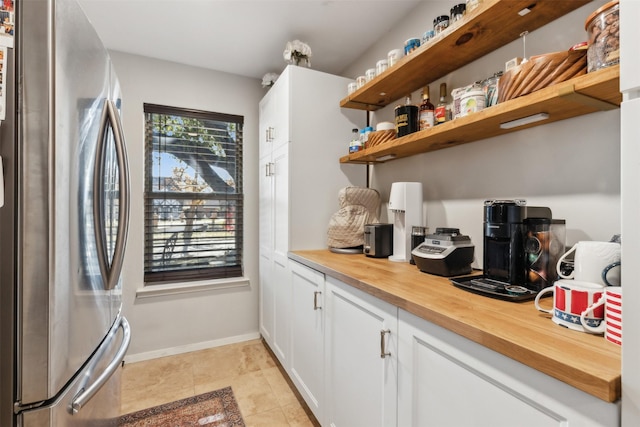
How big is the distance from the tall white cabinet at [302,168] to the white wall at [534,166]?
564 mm

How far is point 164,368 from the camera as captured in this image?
7.59 ft

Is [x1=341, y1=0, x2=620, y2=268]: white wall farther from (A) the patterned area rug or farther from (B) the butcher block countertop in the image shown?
(A) the patterned area rug

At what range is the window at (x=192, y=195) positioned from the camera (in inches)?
98.3

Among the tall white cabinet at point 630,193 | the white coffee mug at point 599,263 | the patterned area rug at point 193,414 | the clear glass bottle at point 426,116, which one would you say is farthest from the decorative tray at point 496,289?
the patterned area rug at point 193,414

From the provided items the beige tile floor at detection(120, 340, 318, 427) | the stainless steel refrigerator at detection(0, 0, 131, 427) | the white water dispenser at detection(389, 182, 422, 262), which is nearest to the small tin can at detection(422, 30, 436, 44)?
the white water dispenser at detection(389, 182, 422, 262)

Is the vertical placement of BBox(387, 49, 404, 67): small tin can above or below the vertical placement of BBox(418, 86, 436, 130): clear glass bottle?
above

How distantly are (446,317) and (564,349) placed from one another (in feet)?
0.81

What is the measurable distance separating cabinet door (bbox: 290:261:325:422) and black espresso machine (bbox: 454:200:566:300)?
0.73 metres

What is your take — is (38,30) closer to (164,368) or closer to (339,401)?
(339,401)

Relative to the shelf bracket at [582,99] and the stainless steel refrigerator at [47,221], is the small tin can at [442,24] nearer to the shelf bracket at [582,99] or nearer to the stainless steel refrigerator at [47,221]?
the shelf bracket at [582,99]

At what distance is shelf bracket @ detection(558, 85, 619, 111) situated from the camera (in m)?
0.86

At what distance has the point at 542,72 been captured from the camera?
0.97 meters

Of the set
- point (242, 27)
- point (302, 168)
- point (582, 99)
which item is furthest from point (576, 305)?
point (242, 27)

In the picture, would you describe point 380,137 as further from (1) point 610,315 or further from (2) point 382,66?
(1) point 610,315
